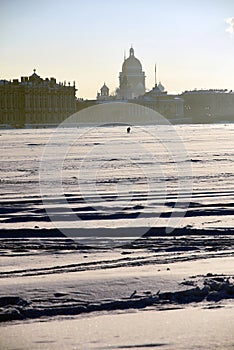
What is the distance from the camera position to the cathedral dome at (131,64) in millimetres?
154337

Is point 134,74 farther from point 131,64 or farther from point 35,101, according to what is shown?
point 35,101

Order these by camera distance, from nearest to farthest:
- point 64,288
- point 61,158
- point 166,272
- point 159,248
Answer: point 64,288 < point 166,272 < point 159,248 < point 61,158

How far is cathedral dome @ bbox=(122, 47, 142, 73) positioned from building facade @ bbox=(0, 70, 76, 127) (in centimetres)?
4561

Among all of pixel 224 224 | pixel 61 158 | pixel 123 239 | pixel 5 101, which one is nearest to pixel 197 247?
pixel 123 239

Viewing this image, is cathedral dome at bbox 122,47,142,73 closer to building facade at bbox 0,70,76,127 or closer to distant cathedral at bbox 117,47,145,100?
distant cathedral at bbox 117,47,145,100

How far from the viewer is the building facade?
336 feet

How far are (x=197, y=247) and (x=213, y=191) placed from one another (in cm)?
517

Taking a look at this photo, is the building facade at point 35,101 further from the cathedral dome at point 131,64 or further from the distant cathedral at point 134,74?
the cathedral dome at point 131,64

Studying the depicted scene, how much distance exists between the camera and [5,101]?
103 metres

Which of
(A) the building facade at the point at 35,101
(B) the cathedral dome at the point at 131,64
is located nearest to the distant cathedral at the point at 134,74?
(B) the cathedral dome at the point at 131,64

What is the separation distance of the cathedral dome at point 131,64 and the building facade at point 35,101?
45607 millimetres

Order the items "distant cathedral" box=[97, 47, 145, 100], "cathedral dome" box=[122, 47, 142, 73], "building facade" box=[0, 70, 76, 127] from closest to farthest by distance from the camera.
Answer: "building facade" box=[0, 70, 76, 127]
"distant cathedral" box=[97, 47, 145, 100]
"cathedral dome" box=[122, 47, 142, 73]

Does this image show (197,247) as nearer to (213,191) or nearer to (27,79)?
(213,191)

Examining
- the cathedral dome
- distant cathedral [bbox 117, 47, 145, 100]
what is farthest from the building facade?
the cathedral dome
